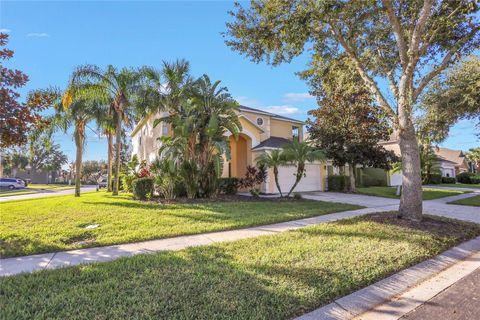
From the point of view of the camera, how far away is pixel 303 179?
19797 mm

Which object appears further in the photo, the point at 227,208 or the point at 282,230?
the point at 227,208

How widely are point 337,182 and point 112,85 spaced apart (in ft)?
58.1

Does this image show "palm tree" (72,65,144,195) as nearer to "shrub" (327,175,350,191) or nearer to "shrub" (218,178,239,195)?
"shrub" (218,178,239,195)

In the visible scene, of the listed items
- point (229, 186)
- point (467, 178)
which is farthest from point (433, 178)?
point (229, 186)

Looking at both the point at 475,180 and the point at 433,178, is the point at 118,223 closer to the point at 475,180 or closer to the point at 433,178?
the point at 433,178

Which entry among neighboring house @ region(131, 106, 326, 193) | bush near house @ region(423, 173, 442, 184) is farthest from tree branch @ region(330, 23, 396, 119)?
bush near house @ region(423, 173, 442, 184)

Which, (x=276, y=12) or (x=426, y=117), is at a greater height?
(x=276, y=12)

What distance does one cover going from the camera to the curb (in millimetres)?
3282

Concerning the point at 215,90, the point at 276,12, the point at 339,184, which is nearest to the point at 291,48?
the point at 276,12

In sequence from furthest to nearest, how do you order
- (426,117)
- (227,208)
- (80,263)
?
(426,117) → (227,208) → (80,263)

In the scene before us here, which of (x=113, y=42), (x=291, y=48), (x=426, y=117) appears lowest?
(x=426, y=117)

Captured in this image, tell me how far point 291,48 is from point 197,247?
7.17 meters

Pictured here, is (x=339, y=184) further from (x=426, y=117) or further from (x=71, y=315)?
(x=71, y=315)

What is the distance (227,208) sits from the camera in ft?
34.3
